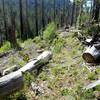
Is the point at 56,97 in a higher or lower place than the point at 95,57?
lower

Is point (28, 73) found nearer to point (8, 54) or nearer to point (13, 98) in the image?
point (13, 98)

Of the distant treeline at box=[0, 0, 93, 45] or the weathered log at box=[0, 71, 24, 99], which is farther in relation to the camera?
the distant treeline at box=[0, 0, 93, 45]

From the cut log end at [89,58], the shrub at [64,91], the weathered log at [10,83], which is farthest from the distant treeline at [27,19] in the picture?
the weathered log at [10,83]

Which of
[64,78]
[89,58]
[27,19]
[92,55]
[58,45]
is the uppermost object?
[92,55]

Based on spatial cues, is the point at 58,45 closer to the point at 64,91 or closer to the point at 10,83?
the point at 64,91

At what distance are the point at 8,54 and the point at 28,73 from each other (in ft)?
14.6

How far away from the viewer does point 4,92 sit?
201 inches

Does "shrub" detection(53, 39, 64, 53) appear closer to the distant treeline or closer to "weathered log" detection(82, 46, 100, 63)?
"weathered log" detection(82, 46, 100, 63)

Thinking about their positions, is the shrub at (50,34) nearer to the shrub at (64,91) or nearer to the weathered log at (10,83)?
the shrub at (64,91)

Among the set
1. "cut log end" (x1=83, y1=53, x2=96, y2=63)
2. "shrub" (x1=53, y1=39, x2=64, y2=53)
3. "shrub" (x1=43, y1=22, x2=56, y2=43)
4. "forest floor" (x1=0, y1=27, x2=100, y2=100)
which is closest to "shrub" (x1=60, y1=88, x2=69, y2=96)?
"forest floor" (x1=0, y1=27, x2=100, y2=100)

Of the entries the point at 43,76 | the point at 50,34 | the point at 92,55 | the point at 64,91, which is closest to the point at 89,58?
the point at 92,55

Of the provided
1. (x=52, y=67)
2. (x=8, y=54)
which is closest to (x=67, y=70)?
(x=52, y=67)

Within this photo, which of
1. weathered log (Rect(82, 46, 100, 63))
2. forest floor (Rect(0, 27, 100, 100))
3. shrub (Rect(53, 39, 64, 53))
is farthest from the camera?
shrub (Rect(53, 39, 64, 53))

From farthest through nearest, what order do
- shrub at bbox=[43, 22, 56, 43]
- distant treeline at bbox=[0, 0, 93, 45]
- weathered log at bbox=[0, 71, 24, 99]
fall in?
distant treeline at bbox=[0, 0, 93, 45], shrub at bbox=[43, 22, 56, 43], weathered log at bbox=[0, 71, 24, 99]
